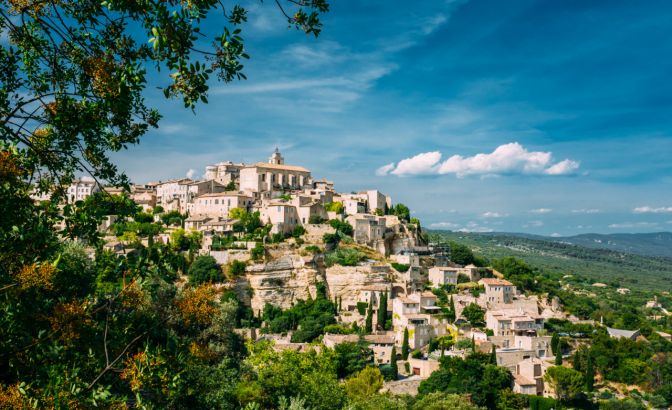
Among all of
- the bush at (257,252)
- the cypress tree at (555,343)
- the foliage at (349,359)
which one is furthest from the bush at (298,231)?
the cypress tree at (555,343)

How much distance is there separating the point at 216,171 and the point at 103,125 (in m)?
69.0

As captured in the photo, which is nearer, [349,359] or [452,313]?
[349,359]

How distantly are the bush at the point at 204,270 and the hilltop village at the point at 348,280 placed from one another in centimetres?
12

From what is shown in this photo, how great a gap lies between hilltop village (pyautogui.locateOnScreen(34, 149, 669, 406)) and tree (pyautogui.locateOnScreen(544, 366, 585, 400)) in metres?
0.28

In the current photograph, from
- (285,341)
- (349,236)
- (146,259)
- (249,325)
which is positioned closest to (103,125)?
(146,259)

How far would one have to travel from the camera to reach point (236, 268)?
5078 centimetres

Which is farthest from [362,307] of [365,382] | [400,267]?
[365,382]

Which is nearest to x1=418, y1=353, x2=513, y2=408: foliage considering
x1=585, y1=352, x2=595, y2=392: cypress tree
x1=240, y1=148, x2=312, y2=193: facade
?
x1=585, y1=352, x2=595, y2=392: cypress tree

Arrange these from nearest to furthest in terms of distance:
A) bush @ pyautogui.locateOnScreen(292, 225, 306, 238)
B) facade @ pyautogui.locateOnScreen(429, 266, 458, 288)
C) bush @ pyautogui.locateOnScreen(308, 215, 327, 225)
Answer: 1. facade @ pyautogui.locateOnScreen(429, 266, 458, 288)
2. bush @ pyautogui.locateOnScreen(292, 225, 306, 238)
3. bush @ pyautogui.locateOnScreen(308, 215, 327, 225)

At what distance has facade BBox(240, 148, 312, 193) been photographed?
66875 millimetres

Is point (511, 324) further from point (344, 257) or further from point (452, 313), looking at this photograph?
point (344, 257)

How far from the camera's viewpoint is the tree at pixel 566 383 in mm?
38125

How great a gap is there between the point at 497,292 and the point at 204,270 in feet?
89.6

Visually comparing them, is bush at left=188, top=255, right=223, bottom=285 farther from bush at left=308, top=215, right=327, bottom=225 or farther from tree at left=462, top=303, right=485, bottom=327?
tree at left=462, top=303, right=485, bottom=327
